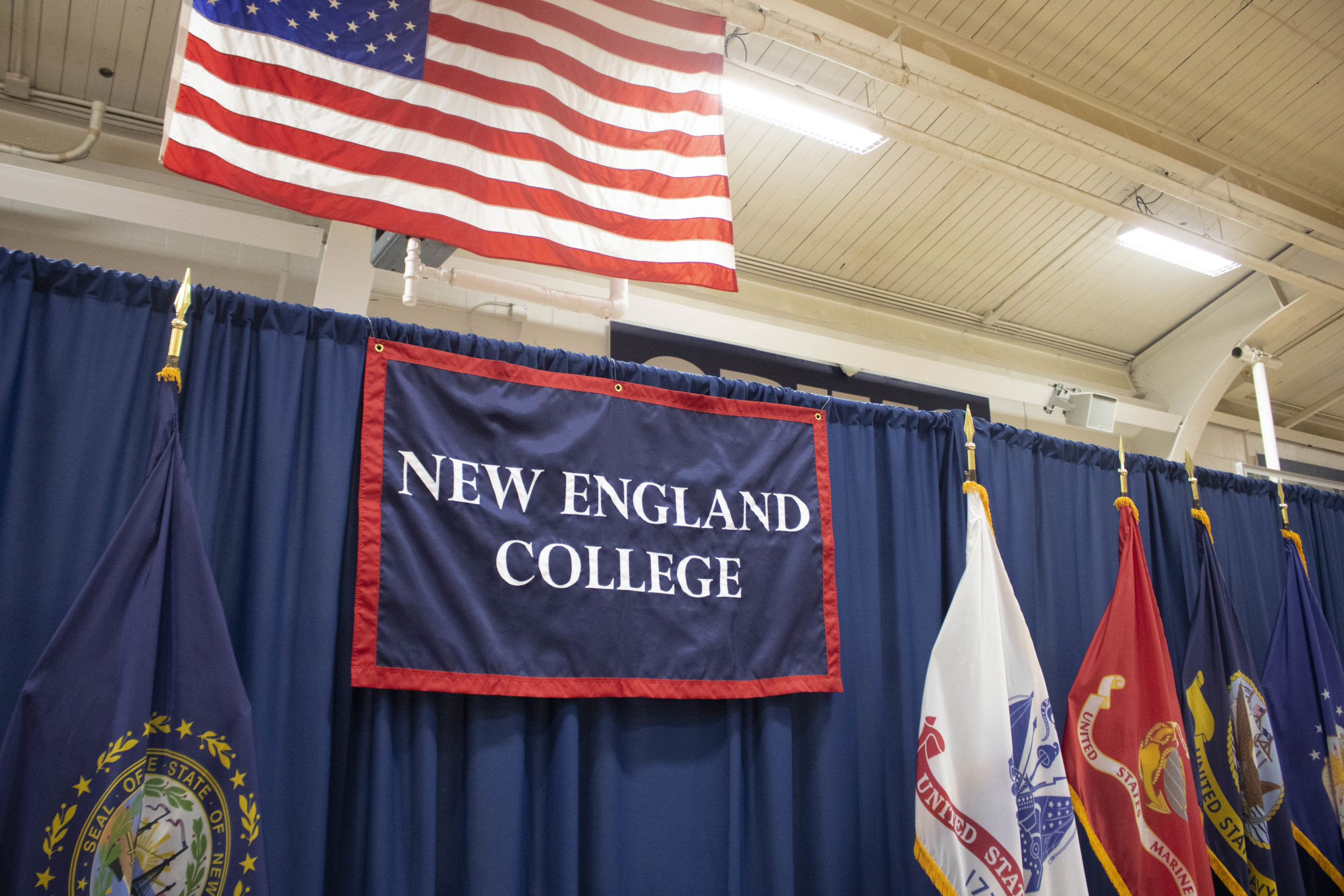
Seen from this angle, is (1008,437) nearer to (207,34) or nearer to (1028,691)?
(1028,691)

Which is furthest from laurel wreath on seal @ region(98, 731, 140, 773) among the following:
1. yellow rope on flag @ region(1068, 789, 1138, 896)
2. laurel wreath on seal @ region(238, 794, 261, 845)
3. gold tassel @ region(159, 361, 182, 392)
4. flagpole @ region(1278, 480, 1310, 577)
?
flagpole @ region(1278, 480, 1310, 577)

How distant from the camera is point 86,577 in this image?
194cm

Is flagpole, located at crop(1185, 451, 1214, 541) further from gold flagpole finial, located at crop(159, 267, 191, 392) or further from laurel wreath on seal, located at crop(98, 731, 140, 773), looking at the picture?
laurel wreath on seal, located at crop(98, 731, 140, 773)

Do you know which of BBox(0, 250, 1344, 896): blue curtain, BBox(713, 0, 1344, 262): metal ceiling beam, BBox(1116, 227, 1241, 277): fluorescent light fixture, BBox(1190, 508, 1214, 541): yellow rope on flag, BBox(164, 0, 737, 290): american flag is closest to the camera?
BBox(0, 250, 1344, 896): blue curtain

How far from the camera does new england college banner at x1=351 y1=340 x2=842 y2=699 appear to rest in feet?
7.32

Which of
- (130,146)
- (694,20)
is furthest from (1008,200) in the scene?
(130,146)

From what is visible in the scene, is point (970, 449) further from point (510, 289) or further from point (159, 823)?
point (159, 823)

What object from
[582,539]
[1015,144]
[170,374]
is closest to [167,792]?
[170,374]

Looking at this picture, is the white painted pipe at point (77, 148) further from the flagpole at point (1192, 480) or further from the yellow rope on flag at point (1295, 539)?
the yellow rope on flag at point (1295, 539)

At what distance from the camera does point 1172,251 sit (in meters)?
5.59

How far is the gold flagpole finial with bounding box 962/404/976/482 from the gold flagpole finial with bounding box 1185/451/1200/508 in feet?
3.79

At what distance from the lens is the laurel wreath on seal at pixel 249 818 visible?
179cm

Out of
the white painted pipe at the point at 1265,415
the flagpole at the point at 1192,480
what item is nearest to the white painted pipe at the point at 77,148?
the flagpole at the point at 1192,480

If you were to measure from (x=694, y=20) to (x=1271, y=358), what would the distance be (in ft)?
16.4
